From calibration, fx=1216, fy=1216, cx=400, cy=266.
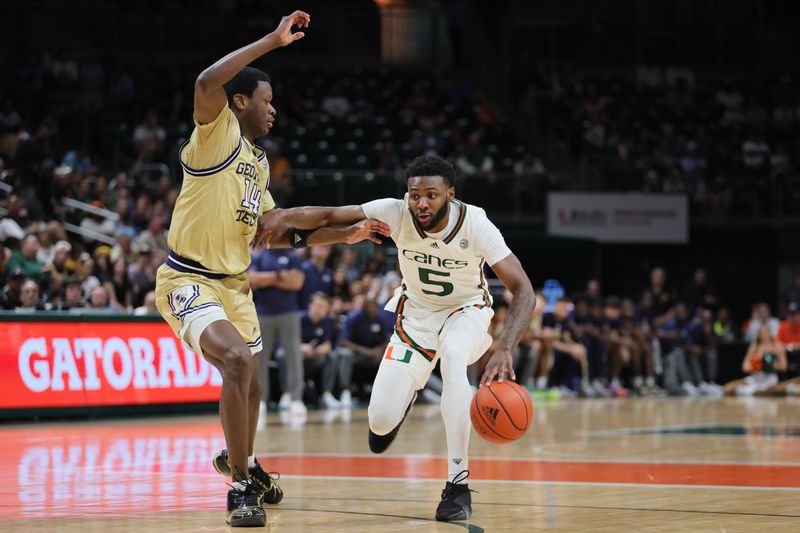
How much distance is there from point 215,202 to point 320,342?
1052cm

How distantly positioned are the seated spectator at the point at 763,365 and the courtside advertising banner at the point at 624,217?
510cm

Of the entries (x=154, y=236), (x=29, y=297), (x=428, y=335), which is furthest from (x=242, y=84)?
(x=154, y=236)

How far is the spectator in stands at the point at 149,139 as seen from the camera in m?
22.1

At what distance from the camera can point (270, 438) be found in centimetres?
1156

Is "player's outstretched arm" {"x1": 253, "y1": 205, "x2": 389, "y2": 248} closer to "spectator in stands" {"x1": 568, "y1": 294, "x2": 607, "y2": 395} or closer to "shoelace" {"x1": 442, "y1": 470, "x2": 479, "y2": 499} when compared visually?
"shoelace" {"x1": 442, "y1": 470, "x2": 479, "y2": 499}

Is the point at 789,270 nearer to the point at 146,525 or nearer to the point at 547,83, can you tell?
the point at 547,83

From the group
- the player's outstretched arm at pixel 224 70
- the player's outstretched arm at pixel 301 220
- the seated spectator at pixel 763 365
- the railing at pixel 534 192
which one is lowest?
the seated spectator at pixel 763 365

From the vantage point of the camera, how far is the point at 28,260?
15422 millimetres

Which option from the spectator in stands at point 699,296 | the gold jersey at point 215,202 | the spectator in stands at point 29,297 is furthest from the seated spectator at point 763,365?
the gold jersey at point 215,202

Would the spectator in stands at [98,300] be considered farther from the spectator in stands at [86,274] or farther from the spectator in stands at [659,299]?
the spectator in stands at [659,299]

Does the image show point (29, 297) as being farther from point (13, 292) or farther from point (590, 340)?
point (590, 340)

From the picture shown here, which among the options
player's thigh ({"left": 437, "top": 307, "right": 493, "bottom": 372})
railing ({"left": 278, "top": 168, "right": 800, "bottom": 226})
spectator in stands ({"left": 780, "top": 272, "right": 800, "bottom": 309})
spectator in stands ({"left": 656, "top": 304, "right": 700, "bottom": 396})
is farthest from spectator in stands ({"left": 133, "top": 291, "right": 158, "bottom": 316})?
spectator in stands ({"left": 780, "top": 272, "right": 800, "bottom": 309})

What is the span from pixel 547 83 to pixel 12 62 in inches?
511

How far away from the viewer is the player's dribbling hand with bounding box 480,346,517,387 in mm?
6438
